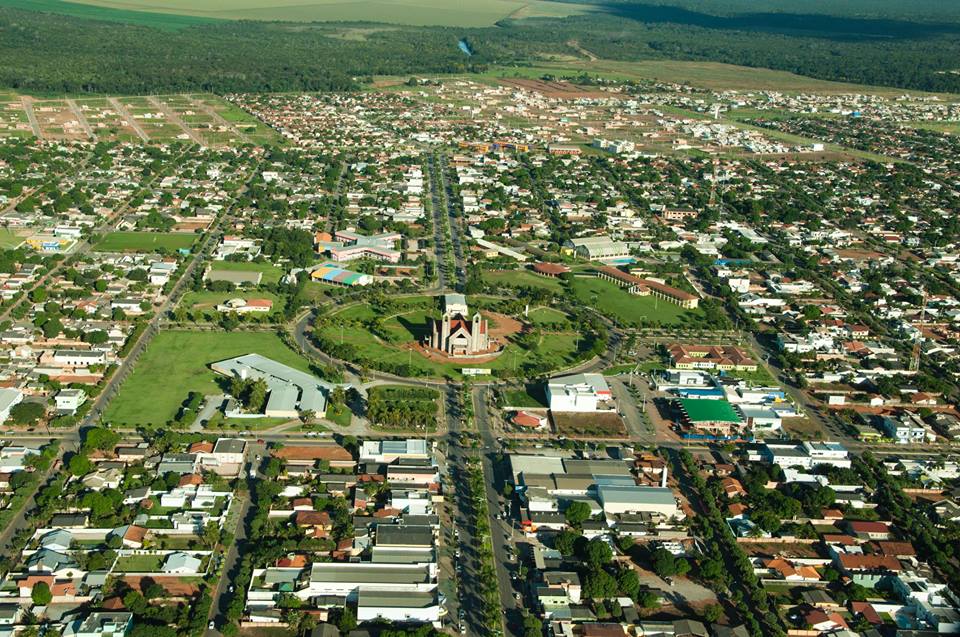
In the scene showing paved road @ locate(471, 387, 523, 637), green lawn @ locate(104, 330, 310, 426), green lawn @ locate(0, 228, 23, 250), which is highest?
green lawn @ locate(0, 228, 23, 250)

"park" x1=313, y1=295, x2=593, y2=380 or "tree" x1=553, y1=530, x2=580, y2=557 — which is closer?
"tree" x1=553, y1=530, x2=580, y2=557

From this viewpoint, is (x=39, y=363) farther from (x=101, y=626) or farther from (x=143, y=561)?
(x=101, y=626)

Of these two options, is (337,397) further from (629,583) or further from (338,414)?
(629,583)

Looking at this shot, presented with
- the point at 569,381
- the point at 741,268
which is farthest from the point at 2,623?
the point at 741,268

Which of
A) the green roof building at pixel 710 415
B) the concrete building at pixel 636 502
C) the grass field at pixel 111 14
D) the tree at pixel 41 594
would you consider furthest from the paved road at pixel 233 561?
the grass field at pixel 111 14

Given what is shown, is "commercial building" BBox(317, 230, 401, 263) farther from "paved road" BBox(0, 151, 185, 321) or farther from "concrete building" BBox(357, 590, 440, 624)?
"concrete building" BBox(357, 590, 440, 624)

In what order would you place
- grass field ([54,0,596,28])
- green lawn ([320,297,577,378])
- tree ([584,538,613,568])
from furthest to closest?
grass field ([54,0,596,28])
green lawn ([320,297,577,378])
tree ([584,538,613,568])

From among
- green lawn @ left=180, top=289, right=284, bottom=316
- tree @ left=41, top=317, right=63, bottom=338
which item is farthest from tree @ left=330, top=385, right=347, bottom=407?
tree @ left=41, top=317, right=63, bottom=338
